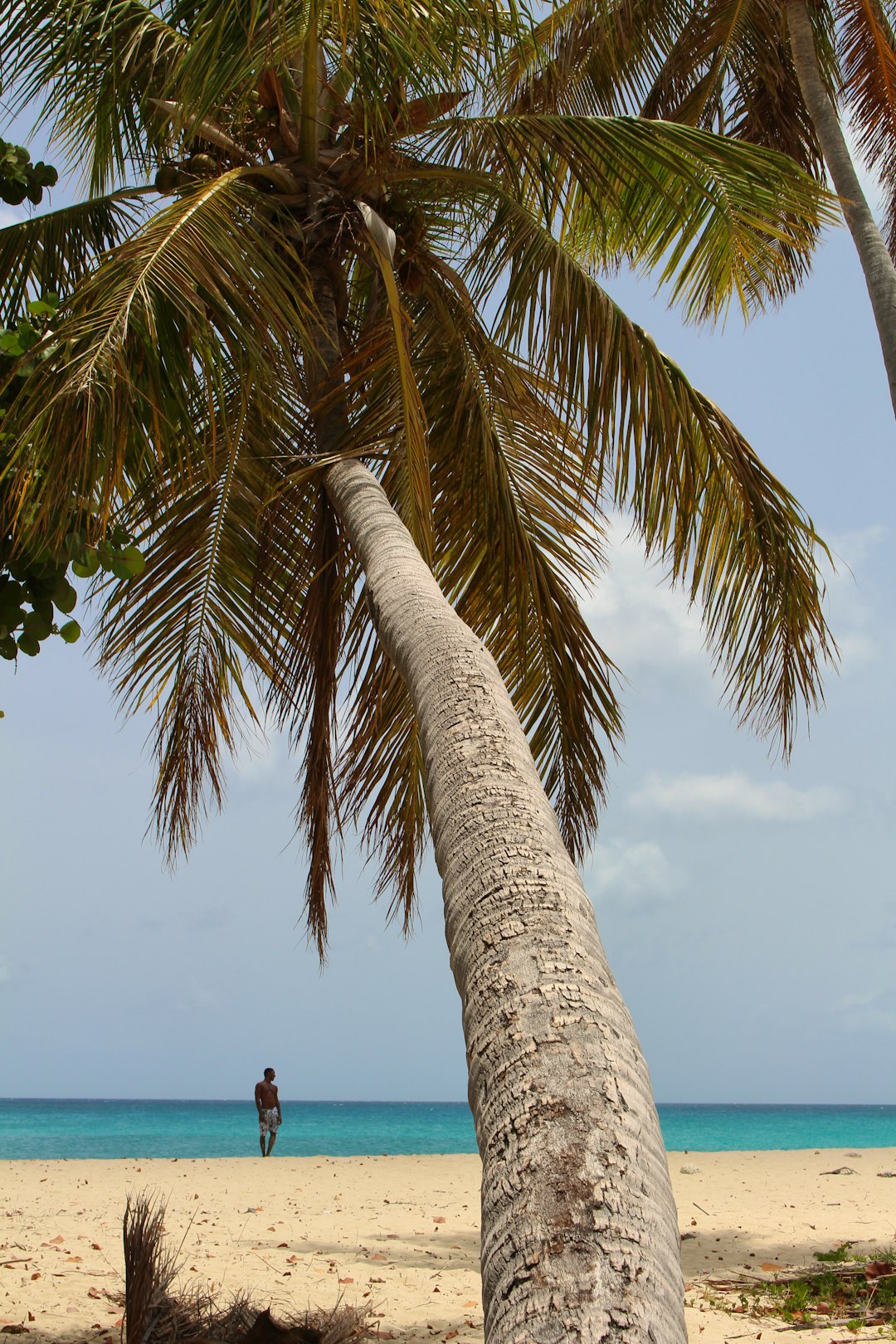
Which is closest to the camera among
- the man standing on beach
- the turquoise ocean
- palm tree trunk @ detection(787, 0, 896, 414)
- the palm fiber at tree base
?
the palm fiber at tree base

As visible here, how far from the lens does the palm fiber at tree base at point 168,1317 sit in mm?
3658

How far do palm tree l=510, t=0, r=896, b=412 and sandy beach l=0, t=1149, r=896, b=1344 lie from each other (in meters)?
5.98

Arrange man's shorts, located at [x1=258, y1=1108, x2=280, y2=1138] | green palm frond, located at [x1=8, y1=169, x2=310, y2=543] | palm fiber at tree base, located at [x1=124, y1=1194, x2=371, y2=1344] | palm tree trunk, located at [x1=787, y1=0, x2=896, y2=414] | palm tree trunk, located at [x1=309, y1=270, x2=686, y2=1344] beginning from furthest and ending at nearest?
man's shorts, located at [x1=258, y1=1108, x2=280, y2=1138]
palm tree trunk, located at [x1=787, y1=0, x2=896, y2=414]
palm fiber at tree base, located at [x1=124, y1=1194, x2=371, y2=1344]
green palm frond, located at [x1=8, y1=169, x2=310, y2=543]
palm tree trunk, located at [x1=309, y1=270, x2=686, y2=1344]

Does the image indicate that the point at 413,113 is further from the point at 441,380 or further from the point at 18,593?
the point at 18,593

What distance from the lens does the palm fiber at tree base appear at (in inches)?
144

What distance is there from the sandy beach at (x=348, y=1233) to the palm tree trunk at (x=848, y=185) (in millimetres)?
5942

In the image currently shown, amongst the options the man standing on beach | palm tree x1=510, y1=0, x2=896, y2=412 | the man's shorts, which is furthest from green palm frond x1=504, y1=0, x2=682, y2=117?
the man's shorts

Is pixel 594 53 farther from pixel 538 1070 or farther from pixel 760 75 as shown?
pixel 538 1070

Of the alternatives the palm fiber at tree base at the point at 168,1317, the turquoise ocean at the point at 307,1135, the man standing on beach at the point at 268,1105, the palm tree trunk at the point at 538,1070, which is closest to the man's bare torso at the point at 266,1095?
the man standing on beach at the point at 268,1105

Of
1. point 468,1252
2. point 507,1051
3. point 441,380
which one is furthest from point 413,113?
point 468,1252

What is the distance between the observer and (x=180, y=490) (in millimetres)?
5375

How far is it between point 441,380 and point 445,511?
73 cm

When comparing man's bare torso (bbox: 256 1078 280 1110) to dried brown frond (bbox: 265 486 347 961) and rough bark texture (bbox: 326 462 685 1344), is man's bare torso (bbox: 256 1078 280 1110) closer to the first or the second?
dried brown frond (bbox: 265 486 347 961)

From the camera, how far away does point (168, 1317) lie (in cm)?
378
